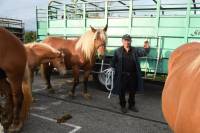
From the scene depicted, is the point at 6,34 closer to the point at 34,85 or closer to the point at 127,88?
the point at 127,88

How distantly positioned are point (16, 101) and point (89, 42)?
114 inches

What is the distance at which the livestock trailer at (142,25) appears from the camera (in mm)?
6363

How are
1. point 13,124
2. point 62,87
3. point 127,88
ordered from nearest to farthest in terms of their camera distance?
point 13,124 → point 127,88 → point 62,87

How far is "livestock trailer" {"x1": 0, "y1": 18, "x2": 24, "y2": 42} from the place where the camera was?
1371cm

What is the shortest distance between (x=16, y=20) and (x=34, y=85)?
7.24m

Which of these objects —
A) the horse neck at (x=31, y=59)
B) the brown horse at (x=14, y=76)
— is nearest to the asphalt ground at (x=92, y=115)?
the brown horse at (x=14, y=76)

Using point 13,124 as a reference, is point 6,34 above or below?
above

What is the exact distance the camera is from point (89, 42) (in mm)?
6609

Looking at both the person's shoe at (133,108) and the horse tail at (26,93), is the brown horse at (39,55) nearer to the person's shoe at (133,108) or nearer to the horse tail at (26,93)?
the horse tail at (26,93)

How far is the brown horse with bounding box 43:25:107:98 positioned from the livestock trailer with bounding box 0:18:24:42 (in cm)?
708

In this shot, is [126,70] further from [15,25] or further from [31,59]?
[15,25]

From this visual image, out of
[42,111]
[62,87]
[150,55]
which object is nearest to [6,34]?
[42,111]

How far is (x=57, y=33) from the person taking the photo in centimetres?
875

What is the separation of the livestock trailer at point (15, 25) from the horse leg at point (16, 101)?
9.87 m
